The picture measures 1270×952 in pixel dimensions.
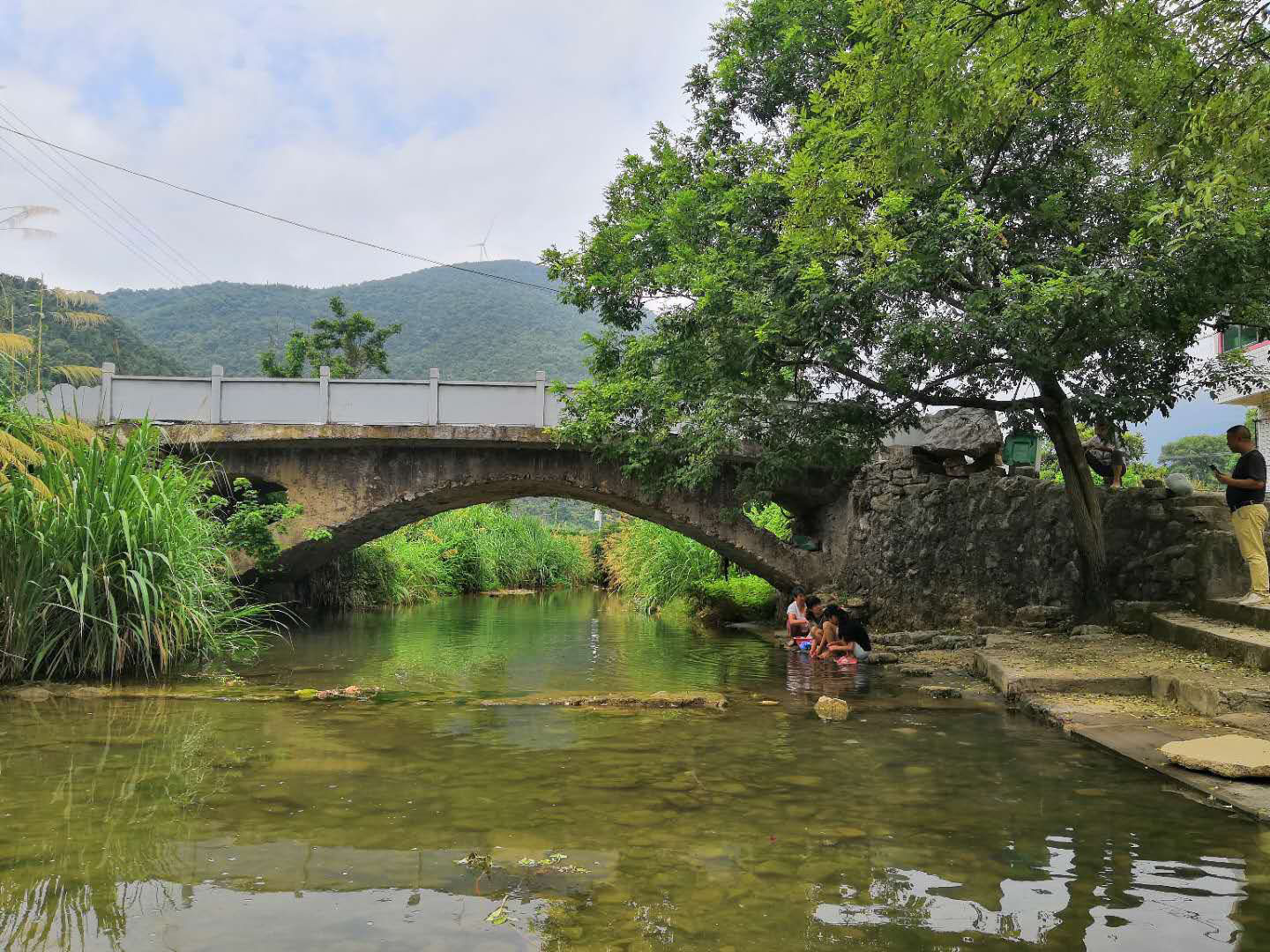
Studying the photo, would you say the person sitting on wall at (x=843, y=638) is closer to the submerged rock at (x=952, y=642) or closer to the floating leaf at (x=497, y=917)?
the submerged rock at (x=952, y=642)

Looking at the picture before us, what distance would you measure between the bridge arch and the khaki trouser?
278 inches

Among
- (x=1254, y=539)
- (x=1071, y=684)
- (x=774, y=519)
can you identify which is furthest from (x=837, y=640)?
(x=774, y=519)

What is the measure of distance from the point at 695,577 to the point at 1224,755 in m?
14.2

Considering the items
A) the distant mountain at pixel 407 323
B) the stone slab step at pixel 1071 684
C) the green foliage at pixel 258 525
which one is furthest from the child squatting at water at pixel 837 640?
the distant mountain at pixel 407 323

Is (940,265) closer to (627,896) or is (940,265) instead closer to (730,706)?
(730,706)

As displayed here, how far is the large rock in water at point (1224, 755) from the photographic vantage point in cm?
464

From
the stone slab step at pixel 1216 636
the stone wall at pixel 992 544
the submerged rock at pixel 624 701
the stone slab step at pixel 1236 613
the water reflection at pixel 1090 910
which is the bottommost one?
the submerged rock at pixel 624 701

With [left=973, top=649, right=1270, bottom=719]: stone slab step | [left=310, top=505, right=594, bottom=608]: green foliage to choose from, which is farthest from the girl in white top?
[left=310, top=505, right=594, bottom=608]: green foliage

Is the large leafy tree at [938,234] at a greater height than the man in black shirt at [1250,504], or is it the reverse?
the large leafy tree at [938,234]

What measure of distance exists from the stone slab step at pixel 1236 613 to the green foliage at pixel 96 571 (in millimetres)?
8282

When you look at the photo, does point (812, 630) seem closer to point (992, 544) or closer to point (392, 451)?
point (992, 544)

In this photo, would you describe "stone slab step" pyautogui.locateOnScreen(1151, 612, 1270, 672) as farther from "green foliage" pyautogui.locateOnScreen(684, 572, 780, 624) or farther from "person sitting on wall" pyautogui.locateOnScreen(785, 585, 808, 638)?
"green foliage" pyautogui.locateOnScreen(684, 572, 780, 624)

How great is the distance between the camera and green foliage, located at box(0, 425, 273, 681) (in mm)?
7164

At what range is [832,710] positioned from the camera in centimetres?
709
